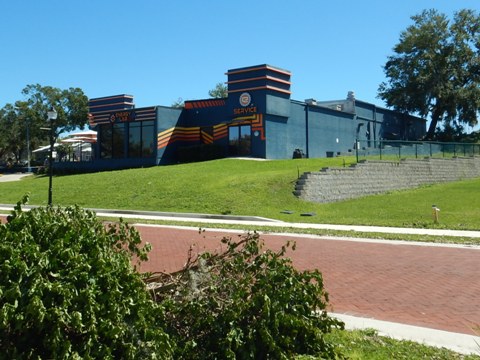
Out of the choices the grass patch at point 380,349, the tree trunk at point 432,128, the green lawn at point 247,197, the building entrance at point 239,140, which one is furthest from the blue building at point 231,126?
the grass patch at point 380,349

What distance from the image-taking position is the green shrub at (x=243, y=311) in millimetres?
4082

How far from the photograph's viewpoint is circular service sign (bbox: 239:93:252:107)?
114ft

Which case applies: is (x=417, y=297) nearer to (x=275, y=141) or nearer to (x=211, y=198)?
(x=211, y=198)

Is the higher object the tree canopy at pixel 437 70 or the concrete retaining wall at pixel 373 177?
the tree canopy at pixel 437 70

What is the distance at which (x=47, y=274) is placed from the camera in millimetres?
3410

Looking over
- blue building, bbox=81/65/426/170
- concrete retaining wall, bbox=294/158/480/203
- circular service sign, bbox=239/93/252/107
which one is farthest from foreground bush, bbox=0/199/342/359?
circular service sign, bbox=239/93/252/107

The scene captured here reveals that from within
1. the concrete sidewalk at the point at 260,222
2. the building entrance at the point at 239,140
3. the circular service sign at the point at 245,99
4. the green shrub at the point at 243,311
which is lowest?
the concrete sidewalk at the point at 260,222

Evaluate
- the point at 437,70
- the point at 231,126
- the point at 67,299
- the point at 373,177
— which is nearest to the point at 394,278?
the point at 67,299

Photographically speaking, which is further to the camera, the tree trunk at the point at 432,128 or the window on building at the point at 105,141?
the tree trunk at the point at 432,128

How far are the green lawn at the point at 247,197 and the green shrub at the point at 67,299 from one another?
13917 millimetres

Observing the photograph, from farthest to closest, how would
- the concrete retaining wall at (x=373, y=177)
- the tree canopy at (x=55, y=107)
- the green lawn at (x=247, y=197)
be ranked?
the tree canopy at (x=55, y=107) < the concrete retaining wall at (x=373, y=177) < the green lawn at (x=247, y=197)

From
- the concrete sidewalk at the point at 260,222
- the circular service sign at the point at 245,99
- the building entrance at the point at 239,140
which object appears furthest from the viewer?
the building entrance at the point at 239,140

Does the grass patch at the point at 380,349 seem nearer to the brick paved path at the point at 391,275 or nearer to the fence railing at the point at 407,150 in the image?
the brick paved path at the point at 391,275

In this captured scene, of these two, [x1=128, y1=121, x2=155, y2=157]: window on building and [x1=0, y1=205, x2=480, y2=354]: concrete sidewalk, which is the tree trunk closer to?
[x1=128, y1=121, x2=155, y2=157]: window on building
